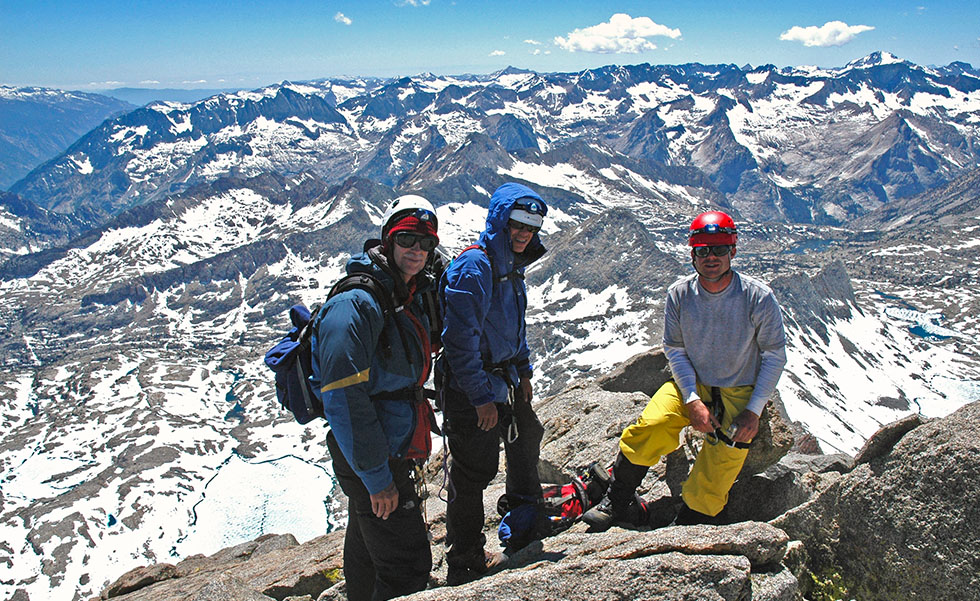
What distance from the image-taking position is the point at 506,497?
10680mm

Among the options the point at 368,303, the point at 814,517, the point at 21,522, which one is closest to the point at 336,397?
the point at 368,303

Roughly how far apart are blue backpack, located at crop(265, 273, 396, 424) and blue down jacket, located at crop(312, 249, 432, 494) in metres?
0.16

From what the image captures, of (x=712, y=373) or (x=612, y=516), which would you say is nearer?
(x=712, y=373)

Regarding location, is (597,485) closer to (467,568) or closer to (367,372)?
(467,568)

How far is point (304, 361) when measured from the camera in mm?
7676

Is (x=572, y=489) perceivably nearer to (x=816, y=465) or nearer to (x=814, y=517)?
(x=814, y=517)

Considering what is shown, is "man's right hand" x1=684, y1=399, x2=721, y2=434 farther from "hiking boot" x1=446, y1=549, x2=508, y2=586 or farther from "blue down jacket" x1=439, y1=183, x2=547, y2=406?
"hiking boot" x1=446, y1=549, x2=508, y2=586

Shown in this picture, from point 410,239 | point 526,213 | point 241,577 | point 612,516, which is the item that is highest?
point 526,213

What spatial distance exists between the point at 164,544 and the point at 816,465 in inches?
8003

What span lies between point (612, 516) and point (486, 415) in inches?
120

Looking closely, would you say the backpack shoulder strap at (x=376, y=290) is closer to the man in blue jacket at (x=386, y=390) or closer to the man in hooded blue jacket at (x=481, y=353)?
the man in blue jacket at (x=386, y=390)

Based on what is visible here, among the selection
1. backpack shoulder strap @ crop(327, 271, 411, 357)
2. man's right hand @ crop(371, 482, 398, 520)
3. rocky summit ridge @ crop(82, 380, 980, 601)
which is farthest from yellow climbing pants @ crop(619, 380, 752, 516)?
backpack shoulder strap @ crop(327, 271, 411, 357)

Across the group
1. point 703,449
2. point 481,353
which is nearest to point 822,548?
point 703,449

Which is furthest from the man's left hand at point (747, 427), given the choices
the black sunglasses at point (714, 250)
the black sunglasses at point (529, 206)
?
the black sunglasses at point (529, 206)
